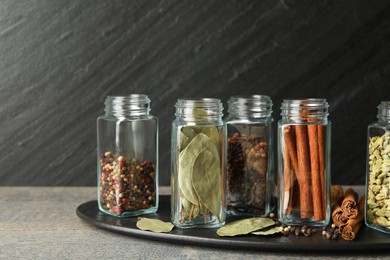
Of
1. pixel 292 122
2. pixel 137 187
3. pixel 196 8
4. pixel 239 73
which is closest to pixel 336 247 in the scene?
pixel 292 122

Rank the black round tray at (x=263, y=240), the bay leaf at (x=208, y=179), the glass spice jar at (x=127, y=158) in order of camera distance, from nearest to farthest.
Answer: the black round tray at (x=263, y=240) < the bay leaf at (x=208, y=179) < the glass spice jar at (x=127, y=158)

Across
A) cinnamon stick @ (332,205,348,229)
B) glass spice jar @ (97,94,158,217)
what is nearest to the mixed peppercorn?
glass spice jar @ (97,94,158,217)

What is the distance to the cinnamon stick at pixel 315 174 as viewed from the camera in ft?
3.90

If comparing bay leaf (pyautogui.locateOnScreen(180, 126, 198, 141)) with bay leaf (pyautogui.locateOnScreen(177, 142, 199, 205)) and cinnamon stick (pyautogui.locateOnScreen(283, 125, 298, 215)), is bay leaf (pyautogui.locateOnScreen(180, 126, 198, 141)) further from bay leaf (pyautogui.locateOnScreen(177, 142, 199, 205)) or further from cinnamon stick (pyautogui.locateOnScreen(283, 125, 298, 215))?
cinnamon stick (pyautogui.locateOnScreen(283, 125, 298, 215))

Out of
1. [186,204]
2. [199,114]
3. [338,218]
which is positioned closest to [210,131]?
[199,114]

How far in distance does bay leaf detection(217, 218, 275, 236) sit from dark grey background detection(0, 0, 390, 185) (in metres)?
0.58

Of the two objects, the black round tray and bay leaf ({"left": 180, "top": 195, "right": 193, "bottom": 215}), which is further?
bay leaf ({"left": 180, "top": 195, "right": 193, "bottom": 215})

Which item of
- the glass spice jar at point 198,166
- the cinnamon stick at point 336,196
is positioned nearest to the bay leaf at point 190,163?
the glass spice jar at point 198,166

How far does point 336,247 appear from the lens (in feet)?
3.46

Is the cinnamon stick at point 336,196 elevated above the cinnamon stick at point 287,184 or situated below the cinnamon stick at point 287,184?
below

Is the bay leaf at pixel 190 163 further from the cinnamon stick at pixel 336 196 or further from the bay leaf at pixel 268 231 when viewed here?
the cinnamon stick at pixel 336 196

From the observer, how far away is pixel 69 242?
1.14m

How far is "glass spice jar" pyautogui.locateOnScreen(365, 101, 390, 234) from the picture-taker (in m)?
1.14

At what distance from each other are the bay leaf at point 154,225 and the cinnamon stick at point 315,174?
0.28 m
